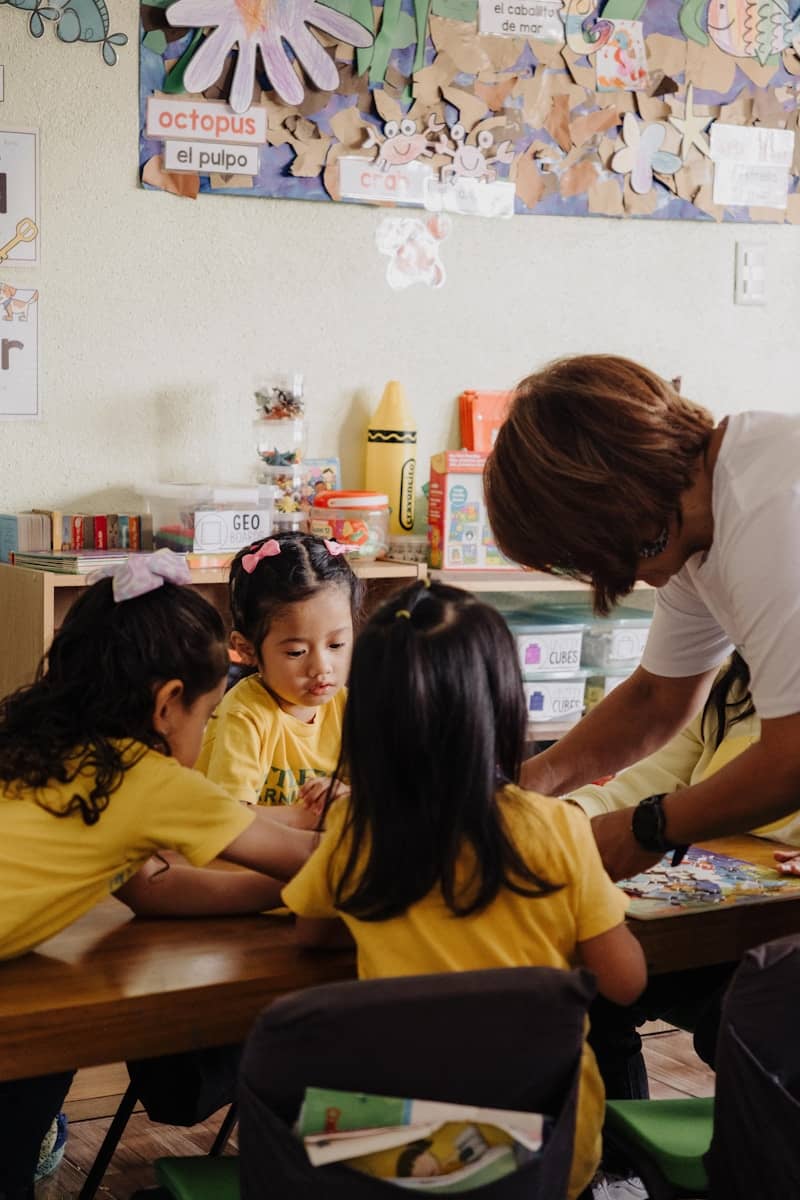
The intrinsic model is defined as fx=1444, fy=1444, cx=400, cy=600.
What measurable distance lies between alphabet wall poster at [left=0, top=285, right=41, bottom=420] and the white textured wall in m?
0.02

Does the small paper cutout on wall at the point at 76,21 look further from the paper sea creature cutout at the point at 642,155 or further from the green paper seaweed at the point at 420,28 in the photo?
the paper sea creature cutout at the point at 642,155

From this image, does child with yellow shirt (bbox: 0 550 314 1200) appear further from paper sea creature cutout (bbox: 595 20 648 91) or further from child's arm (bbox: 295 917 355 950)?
paper sea creature cutout (bbox: 595 20 648 91)

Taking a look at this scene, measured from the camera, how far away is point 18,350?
3236 mm

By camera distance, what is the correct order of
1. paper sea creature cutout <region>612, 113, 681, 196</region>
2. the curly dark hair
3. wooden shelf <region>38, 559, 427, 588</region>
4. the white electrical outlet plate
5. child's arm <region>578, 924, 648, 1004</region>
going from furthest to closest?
the white electrical outlet plate → paper sea creature cutout <region>612, 113, 681, 196</region> → wooden shelf <region>38, 559, 427, 588</region> → the curly dark hair → child's arm <region>578, 924, 648, 1004</region>

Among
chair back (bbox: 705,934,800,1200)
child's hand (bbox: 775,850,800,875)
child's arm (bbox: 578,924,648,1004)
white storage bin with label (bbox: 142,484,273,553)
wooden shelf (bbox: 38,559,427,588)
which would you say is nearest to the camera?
chair back (bbox: 705,934,800,1200)

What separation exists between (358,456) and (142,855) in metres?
2.28

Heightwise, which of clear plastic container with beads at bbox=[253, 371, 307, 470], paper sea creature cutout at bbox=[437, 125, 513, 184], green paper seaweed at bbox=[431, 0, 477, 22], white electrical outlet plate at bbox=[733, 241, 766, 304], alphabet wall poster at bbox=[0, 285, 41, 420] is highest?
green paper seaweed at bbox=[431, 0, 477, 22]

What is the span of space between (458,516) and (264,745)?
1424 millimetres

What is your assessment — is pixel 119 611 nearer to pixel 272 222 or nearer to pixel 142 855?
pixel 142 855

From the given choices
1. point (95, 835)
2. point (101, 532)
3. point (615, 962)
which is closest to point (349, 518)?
point (101, 532)

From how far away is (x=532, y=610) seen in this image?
377 centimetres

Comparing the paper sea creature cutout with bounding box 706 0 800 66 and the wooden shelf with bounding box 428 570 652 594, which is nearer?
the wooden shelf with bounding box 428 570 652 594

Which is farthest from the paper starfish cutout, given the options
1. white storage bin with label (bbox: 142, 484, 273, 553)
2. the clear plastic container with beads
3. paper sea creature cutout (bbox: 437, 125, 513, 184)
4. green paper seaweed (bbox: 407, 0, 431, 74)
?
white storage bin with label (bbox: 142, 484, 273, 553)

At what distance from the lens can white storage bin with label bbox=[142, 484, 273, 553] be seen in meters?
3.15
